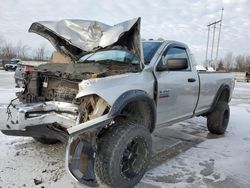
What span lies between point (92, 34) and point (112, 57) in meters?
A: 0.49

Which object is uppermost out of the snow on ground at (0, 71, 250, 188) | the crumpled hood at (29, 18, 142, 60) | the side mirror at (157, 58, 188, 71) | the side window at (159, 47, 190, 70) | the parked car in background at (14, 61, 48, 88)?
the crumpled hood at (29, 18, 142, 60)

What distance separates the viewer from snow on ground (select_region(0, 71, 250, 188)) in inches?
149

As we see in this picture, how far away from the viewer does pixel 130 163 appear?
3.67 m

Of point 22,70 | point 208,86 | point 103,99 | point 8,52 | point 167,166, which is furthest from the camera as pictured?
point 8,52

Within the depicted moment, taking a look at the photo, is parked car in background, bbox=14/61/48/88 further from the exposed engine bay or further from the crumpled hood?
the crumpled hood

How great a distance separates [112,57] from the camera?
456 centimetres

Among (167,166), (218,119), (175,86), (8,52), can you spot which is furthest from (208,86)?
(8,52)

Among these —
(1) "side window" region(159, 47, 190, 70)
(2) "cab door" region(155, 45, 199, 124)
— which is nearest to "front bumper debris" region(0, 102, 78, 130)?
Result: (2) "cab door" region(155, 45, 199, 124)

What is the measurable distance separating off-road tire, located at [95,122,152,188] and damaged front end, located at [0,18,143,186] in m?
0.14

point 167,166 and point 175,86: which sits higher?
point 175,86

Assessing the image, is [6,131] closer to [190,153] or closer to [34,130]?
[34,130]

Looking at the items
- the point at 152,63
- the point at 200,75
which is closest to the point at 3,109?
the point at 152,63

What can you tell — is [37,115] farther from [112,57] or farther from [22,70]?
[112,57]

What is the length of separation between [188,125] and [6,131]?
16.1 ft
